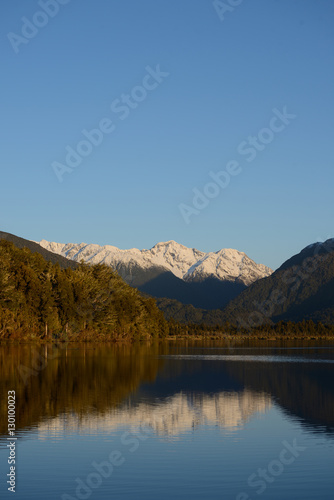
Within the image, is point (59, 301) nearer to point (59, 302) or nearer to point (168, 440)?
point (59, 302)

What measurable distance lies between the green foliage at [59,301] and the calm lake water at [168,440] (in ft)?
221

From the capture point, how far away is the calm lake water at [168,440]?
19938 mm

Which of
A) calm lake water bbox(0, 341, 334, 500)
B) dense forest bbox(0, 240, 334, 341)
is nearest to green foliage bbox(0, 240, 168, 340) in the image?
dense forest bbox(0, 240, 334, 341)

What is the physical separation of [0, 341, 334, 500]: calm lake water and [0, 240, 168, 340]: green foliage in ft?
221

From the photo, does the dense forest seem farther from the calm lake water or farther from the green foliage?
the calm lake water

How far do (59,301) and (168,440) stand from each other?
340 feet

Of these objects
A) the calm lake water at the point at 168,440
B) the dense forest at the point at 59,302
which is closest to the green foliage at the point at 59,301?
the dense forest at the point at 59,302

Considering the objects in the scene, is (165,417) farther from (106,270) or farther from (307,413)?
(106,270)

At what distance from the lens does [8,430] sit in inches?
1096

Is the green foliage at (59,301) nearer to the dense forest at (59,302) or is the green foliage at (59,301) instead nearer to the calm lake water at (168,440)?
the dense forest at (59,302)

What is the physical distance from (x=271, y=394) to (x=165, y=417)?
44.8 ft

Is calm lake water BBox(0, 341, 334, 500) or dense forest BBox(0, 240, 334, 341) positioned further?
dense forest BBox(0, 240, 334, 341)

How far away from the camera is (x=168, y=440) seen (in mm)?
27078

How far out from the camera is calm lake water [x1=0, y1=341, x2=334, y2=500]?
19.9 meters
